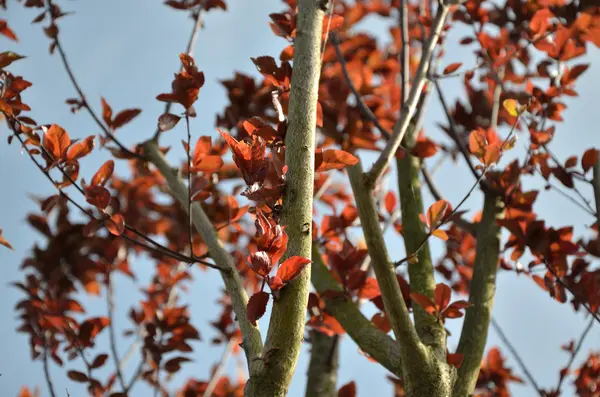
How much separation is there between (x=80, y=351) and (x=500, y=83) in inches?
70.2

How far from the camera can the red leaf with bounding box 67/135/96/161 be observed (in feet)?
4.83

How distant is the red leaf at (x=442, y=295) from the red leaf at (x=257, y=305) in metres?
0.58

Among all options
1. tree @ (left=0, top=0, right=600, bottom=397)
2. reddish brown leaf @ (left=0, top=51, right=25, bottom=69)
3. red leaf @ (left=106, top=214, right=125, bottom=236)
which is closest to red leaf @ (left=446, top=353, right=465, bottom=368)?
tree @ (left=0, top=0, right=600, bottom=397)

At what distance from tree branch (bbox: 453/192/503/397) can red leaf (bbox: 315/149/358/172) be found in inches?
25.4

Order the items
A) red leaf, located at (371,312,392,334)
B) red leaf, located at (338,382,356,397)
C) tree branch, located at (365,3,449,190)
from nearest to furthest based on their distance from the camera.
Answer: tree branch, located at (365,3,449,190) < red leaf, located at (371,312,392,334) < red leaf, located at (338,382,356,397)

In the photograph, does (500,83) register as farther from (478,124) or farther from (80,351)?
(80,351)

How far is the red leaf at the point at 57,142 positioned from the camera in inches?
56.6

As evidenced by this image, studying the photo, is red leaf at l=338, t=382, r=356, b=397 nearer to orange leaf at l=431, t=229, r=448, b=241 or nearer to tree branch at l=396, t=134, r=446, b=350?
tree branch at l=396, t=134, r=446, b=350

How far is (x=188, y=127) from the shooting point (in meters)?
1.39

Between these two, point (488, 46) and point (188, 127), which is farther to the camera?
point (488, 46)

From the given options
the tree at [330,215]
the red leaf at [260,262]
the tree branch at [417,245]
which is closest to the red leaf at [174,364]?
the tree at [330,215]

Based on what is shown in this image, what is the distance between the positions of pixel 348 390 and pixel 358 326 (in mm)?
355

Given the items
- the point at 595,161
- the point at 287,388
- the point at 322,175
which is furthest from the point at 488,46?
the point at 287,388

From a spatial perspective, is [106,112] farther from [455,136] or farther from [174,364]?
[455,136]
